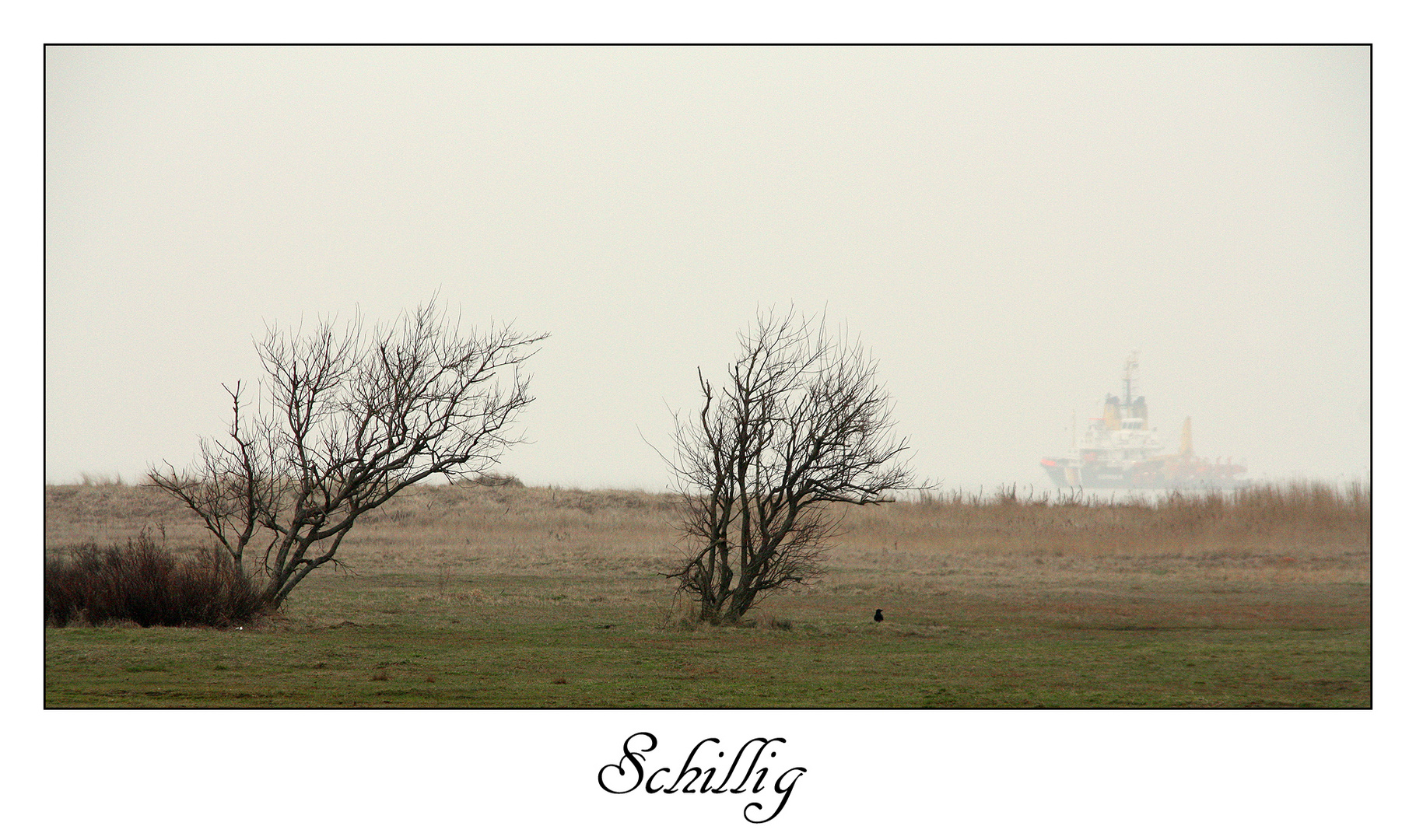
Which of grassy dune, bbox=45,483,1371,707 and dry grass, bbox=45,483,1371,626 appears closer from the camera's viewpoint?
grassy dune, bbox=45,483,1371,707

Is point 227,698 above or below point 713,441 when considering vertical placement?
below

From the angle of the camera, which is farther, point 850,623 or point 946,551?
point 946,551

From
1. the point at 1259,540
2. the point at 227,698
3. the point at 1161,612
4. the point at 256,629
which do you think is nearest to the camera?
the point at 227,698

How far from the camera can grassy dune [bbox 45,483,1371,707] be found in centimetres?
1412

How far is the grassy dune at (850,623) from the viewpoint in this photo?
1412 centimetres

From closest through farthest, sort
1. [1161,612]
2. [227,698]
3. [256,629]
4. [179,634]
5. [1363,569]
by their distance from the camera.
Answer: [227,698]
[179,634]
[256,629]
[1161,612]
[1363,569]

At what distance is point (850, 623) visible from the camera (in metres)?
20.9

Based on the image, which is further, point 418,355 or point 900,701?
point 418,355

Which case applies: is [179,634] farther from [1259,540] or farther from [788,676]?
[1259,540]

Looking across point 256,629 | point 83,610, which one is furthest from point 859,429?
point 83,610

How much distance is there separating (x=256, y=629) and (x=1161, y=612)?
1827 centimetres

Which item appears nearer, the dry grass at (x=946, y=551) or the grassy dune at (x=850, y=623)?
the grassy dune at (x=850, y=623)

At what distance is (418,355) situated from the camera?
21297 millimetres

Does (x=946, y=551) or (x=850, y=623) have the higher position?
(x=850, y=623)
